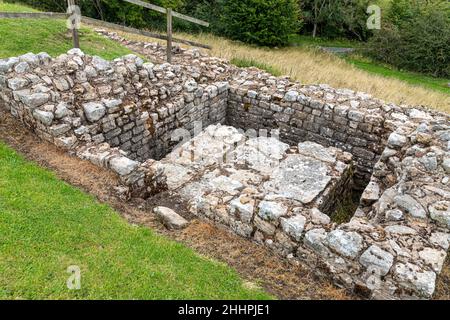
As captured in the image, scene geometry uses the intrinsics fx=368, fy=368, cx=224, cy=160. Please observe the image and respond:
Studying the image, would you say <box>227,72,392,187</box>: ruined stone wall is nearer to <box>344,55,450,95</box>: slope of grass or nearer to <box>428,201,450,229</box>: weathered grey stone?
<box>428,201,450,229</box>: weathered grey stone

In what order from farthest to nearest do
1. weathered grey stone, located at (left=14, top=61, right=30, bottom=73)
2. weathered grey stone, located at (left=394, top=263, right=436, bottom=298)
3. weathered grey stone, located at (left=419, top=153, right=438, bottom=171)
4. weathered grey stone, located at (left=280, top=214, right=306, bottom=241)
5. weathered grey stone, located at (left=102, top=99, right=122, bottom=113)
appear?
weathered grey stone, located at (left=102, top=99, right=122, bottom=113) < weathered grey stone, located at (left=14, top=61, right=30, bottom=73) < weathered grey stone, located at (left=419, top=153, right=438, bottom=171) < weathered grey stone, located at (left=280, top=214, right=306, bottom=241) < weathered grey stone, located at (left=394, top=263, right=436, bottom=298)

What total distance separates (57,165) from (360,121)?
7.33 metres

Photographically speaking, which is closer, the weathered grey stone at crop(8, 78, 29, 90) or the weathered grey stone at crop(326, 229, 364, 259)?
the weathered grey stone at crop(326, 229, 364, 259)

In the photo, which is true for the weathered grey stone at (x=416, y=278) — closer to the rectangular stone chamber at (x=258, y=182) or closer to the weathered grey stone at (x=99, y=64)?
the rectangular stone chamber at (x=258, y=182)

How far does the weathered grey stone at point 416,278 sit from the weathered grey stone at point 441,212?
108cm

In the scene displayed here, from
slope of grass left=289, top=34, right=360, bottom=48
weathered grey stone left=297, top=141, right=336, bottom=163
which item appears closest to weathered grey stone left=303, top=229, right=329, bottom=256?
weathered grey stone left=297, top=141, right=336, bottom=163

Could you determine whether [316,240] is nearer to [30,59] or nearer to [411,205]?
[411,205]

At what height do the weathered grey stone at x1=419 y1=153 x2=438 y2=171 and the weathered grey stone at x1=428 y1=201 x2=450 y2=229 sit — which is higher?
the weathered grey stone at x1=419 y1=153 x2=438 y2=171

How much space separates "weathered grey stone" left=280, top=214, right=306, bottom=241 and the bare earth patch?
442 millimetres

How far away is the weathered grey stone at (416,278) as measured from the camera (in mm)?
4504

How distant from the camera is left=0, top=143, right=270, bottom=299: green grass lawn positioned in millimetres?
4516

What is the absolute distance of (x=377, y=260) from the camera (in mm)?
4773

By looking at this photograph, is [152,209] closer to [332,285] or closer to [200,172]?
[200,172]

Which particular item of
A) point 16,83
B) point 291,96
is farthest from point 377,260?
point 16,83
